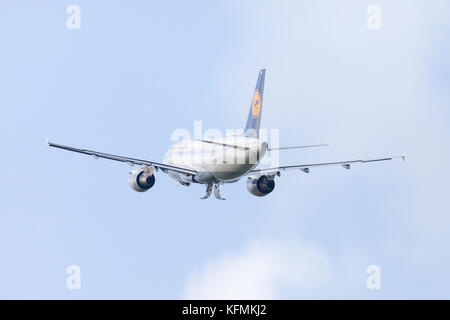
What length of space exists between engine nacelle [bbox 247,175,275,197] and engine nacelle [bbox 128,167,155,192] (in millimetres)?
7796

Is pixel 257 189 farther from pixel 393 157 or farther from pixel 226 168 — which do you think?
pixel 393 157

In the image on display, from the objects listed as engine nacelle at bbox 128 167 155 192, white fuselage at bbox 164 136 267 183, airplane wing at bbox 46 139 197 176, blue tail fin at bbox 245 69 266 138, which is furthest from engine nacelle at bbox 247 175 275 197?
engine nacelle at bbox 128 167 155 192

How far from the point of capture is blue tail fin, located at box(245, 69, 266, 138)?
291ft

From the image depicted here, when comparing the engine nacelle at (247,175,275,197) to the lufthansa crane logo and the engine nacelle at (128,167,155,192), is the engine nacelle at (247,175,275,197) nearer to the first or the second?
the lufthansa crane logo

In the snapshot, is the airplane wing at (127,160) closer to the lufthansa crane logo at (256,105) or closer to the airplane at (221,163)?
the airplane at (221,163)

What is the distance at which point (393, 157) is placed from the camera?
89312mm

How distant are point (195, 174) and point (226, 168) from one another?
3.68m

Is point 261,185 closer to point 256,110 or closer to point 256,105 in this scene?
point 256,110

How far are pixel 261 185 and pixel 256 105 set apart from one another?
6146mm

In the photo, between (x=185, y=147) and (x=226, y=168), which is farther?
(x=185, y=147)

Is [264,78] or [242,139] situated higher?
[264,78]

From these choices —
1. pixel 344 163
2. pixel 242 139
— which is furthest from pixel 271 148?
pixel 344 163

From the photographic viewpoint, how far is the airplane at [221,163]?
277 feet

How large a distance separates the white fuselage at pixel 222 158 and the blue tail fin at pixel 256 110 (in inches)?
110
